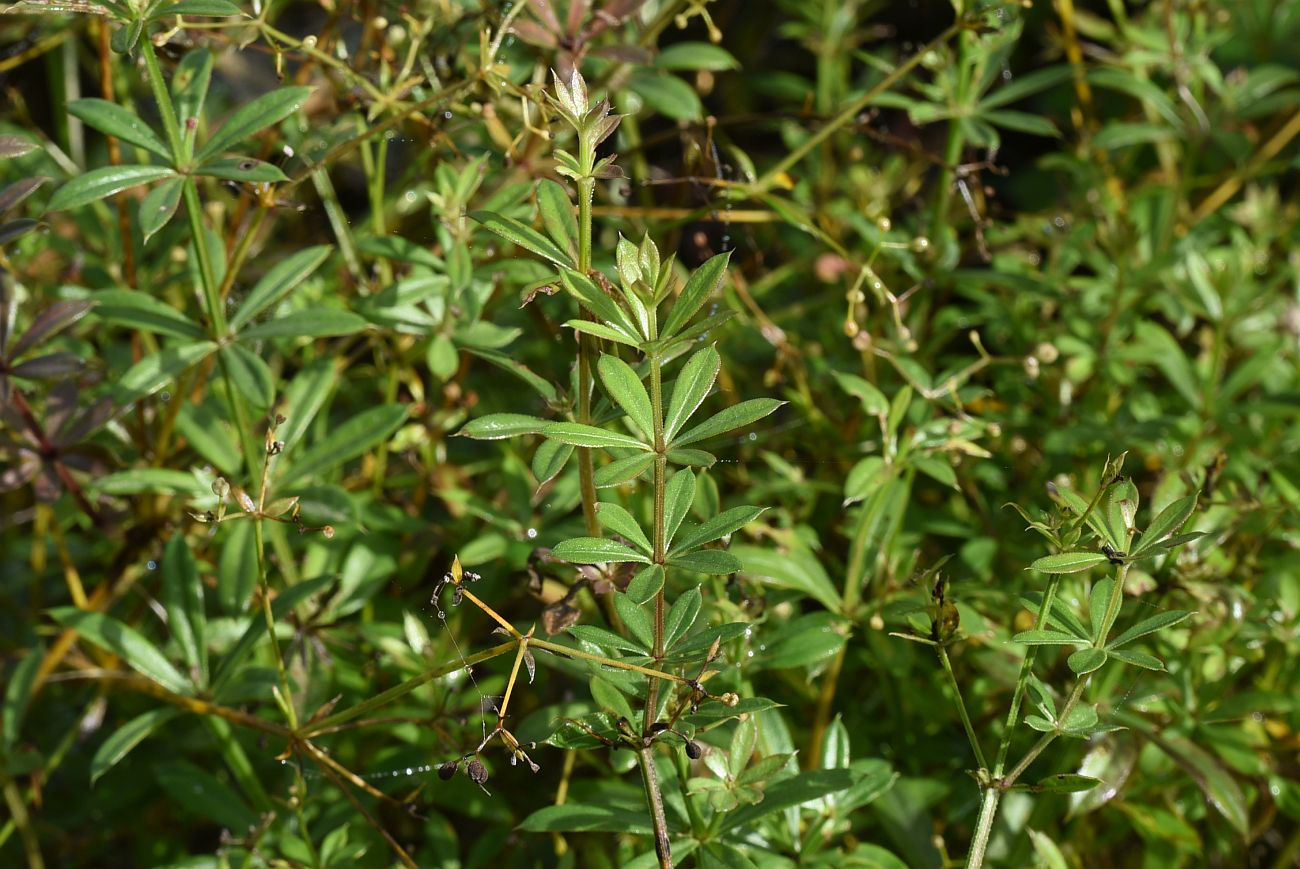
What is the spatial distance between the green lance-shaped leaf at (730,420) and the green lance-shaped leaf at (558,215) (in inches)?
8.2

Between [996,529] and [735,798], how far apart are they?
69 cm

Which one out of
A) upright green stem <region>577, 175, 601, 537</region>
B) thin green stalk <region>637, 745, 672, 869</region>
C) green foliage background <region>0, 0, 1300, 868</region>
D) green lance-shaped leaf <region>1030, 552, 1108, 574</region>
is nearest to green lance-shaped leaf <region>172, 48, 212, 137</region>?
green foliage background <region>0, 0, 1300, 868</region>

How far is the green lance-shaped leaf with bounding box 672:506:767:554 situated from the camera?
110 centimetres

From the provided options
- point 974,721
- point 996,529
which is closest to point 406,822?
point 974,721

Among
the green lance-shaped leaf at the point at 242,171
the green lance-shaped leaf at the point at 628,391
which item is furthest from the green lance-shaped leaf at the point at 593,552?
the green lance-shaped leaf at the point at 242,171

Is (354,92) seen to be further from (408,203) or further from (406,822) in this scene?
(406,822)

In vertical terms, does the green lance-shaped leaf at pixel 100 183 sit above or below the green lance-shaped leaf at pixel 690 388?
above

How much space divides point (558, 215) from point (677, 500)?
308 mm

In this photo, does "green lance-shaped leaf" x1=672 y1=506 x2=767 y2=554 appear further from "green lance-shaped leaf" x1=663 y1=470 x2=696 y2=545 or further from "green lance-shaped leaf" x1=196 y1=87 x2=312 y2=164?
"green lance-shaped leaf" x1=196 y1=87 x2=312 y2=164

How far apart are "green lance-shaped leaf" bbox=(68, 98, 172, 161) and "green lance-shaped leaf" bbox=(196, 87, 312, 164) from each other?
0.05m

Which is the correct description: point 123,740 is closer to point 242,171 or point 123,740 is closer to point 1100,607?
point 242,171

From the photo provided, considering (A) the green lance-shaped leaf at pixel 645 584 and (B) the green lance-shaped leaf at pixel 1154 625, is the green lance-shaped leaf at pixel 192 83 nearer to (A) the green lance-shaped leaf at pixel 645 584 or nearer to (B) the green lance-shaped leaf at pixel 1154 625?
(A) the green lance-shaped leaf at pixel 645 584

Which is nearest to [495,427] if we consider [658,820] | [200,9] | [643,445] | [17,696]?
[643,445]

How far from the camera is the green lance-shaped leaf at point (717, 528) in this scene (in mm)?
1102
